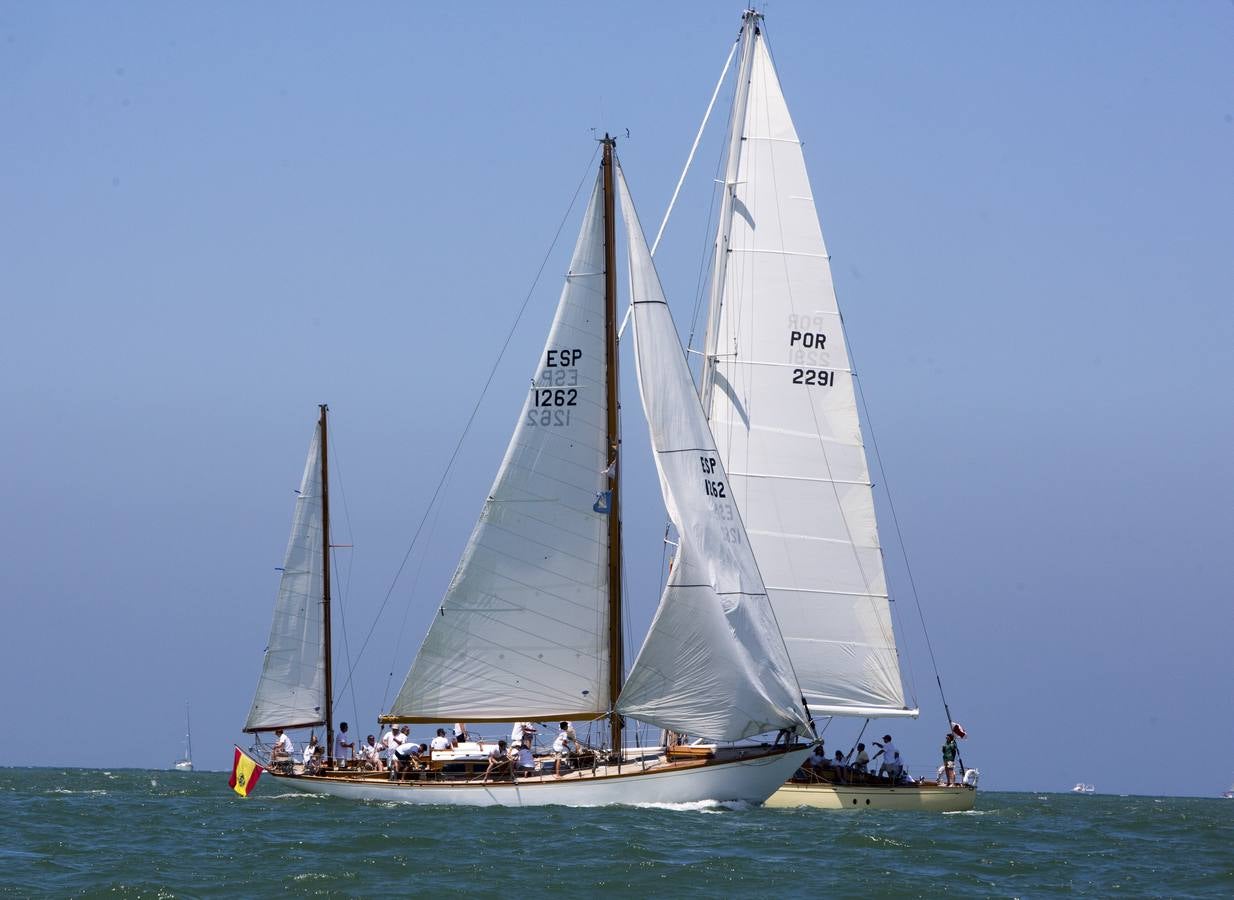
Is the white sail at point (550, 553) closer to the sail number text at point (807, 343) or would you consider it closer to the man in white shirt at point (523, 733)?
the man in white shirt at point (523, 733)

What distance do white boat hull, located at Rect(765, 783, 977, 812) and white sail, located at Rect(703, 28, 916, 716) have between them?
204 cm

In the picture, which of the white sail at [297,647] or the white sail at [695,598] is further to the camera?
the white sail at [297,647]

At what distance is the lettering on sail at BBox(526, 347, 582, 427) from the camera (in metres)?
35.8

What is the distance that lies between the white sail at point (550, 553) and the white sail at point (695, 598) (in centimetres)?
120

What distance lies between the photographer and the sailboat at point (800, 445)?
131 ft

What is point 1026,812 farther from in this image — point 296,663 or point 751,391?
point 296,663

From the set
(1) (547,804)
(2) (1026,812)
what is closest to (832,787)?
(1) (547,804)

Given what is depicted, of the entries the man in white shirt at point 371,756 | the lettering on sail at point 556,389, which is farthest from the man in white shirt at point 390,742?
the lettering on sail at point 556,389

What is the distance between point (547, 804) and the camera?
34.6 metres

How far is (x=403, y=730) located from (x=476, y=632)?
14.1 feet

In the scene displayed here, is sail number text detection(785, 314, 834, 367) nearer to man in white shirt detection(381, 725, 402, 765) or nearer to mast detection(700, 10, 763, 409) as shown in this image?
mast detection(700, 10, 763, 409)

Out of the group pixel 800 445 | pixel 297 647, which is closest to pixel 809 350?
pixel 800 445

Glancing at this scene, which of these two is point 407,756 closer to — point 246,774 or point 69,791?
point 246,774

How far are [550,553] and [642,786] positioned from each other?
15.9 feet
